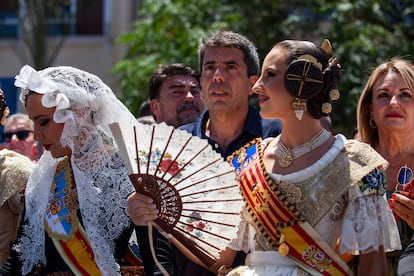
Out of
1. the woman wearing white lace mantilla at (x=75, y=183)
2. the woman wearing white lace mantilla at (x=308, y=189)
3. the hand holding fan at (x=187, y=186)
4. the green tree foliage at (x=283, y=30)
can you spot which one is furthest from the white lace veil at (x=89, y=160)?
the green tree foliage at (x=283, y=30)

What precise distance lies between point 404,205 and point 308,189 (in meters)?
0.52

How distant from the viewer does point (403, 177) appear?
4422mm

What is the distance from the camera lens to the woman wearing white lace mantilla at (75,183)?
4.15 m

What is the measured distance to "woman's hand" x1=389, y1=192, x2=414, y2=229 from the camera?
390 cm

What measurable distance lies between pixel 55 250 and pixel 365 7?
6.76 metres

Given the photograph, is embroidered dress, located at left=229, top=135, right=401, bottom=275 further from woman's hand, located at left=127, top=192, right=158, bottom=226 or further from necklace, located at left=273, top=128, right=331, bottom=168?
woman's hand, located at left=127, top=192, right=158, bottom=226

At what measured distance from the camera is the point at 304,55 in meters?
3.74

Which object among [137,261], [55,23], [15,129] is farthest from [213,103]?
[55,23]

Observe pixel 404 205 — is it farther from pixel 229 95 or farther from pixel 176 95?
pixel 176 95

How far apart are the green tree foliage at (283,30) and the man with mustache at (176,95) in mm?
3766

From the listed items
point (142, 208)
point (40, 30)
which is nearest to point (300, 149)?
point (142, 208)

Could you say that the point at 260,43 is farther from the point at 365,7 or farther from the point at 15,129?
the point at 15,129

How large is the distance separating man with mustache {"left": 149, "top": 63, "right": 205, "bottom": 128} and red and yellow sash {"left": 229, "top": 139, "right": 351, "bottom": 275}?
2.05 metres

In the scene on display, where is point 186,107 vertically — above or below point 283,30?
above
